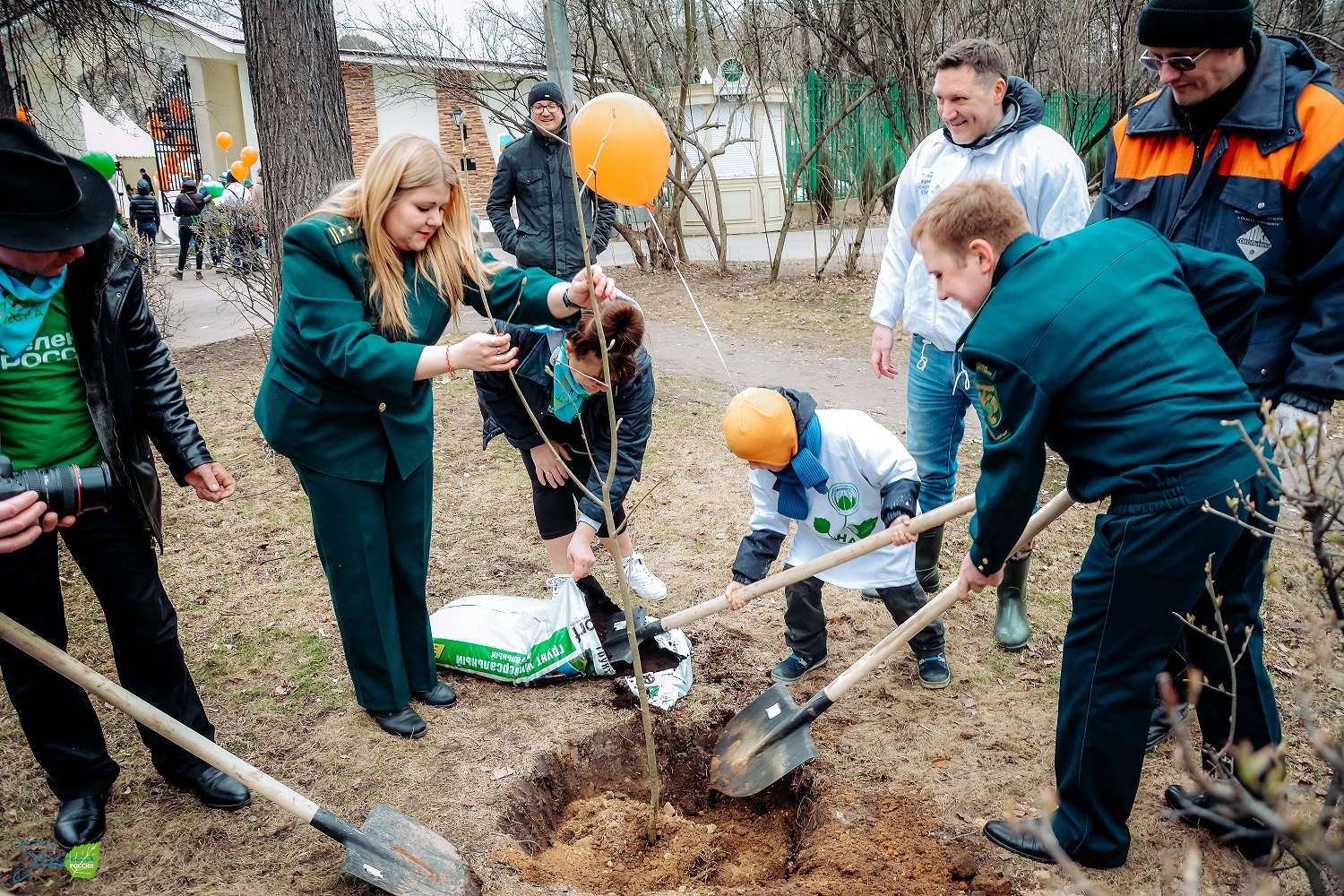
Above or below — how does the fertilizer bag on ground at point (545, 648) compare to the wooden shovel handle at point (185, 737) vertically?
below


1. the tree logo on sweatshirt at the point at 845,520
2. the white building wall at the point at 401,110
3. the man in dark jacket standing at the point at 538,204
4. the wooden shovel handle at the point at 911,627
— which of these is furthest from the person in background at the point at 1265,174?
the white building wall at the point at 401,110

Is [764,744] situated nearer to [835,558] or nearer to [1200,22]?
[835,558]

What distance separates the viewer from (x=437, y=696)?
3414 millimetres

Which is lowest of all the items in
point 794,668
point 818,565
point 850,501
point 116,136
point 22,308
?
point 794,668

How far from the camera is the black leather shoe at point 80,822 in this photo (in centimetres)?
273

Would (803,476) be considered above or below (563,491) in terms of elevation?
above

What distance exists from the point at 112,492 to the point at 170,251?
1847 centimetres

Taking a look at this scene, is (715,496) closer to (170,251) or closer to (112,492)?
(112,492)

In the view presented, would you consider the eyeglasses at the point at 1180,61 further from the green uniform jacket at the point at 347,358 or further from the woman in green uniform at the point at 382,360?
the green uniform jacket at the point at 347,358

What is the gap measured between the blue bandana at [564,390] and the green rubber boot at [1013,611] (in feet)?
5.97

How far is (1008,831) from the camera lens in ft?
8.70

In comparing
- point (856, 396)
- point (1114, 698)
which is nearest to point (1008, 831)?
point (1114, 698)

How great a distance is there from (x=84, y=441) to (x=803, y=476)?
2190 mm

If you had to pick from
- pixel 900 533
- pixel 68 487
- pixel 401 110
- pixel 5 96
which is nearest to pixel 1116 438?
pixel 900 533
